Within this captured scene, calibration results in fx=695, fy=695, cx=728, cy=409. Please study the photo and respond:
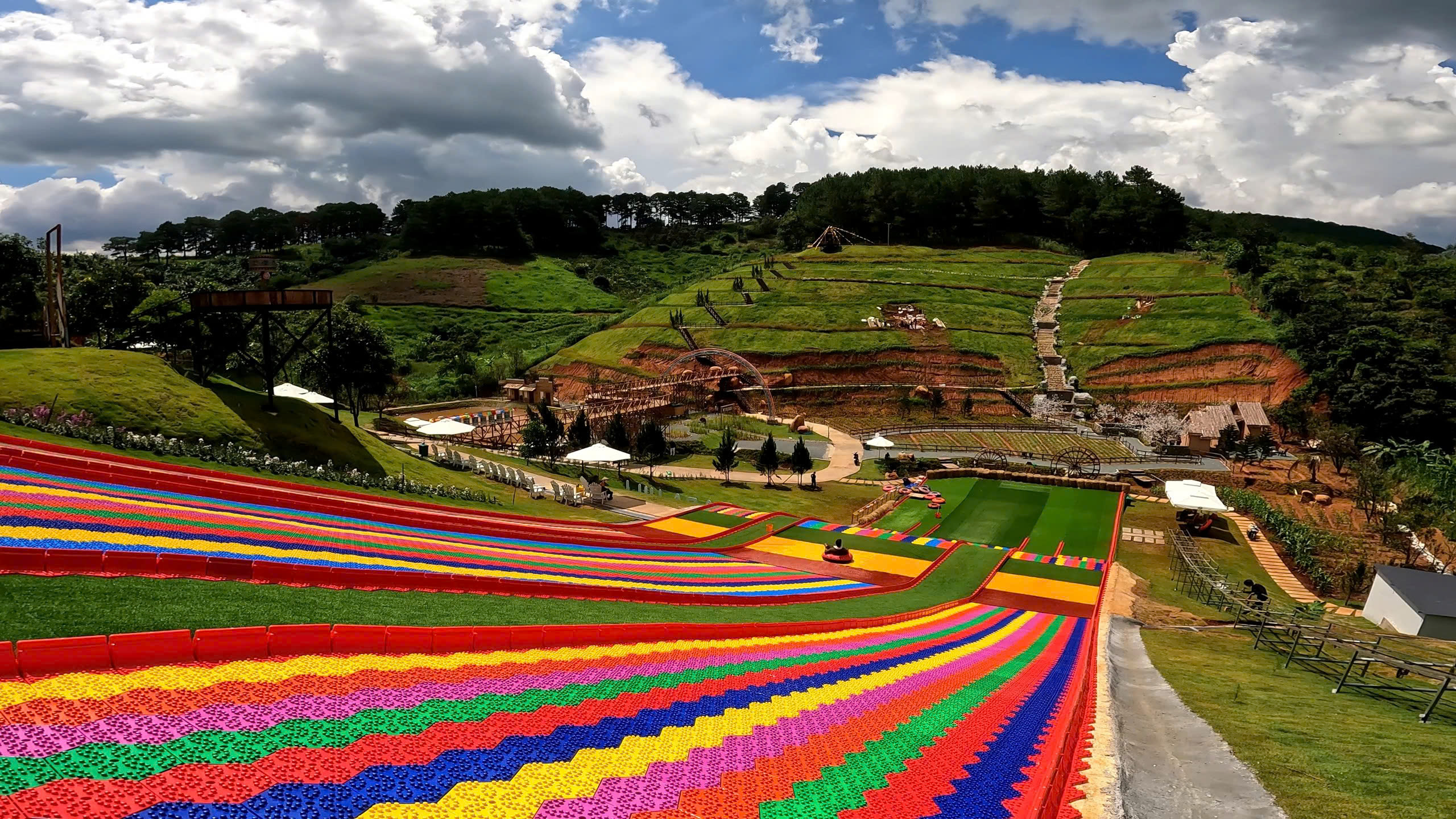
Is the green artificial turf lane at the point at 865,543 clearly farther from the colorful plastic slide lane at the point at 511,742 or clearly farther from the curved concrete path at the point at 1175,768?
the colorful plastic slide lane at the point at 511,742

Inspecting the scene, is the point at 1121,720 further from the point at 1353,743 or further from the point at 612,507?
the point at 612,507

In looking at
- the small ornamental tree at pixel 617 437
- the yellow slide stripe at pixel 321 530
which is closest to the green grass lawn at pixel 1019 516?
the small ornamental tree at pixel 617 437

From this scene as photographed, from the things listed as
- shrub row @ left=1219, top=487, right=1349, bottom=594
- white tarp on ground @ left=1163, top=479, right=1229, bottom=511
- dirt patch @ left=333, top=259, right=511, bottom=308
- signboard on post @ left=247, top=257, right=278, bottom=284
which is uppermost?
dirt patch @ left=333, top=259, right=511, bottom=308

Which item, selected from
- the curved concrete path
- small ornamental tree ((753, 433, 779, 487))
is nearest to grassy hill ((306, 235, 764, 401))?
small ornamental tree ((753, 433, 779, 487))

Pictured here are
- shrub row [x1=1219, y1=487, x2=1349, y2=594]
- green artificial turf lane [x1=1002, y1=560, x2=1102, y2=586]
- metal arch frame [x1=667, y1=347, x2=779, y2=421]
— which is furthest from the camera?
metal arch frame [x1=667, y1=347, x2=779, y2=421]

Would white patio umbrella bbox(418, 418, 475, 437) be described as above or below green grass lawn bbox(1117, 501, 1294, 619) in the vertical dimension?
above

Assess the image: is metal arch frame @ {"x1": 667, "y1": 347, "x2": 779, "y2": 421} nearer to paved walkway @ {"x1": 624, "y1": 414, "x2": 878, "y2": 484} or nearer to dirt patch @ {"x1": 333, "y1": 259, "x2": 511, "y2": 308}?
paved walkway @ {"x1": 624, "y1": 414, "x2": 878, "y2": 484}

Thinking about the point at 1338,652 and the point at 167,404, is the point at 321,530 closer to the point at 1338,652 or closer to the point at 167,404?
the point at 167,404
